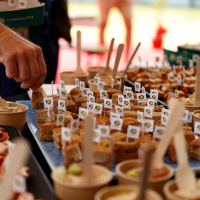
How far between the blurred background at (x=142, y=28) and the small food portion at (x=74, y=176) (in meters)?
5.45

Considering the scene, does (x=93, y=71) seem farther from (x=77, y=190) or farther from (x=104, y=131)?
(x=77, y=190)

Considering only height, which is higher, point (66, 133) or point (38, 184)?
point (66, 133)

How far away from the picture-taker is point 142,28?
14.9m

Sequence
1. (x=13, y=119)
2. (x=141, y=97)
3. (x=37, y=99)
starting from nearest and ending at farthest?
(x=13, y=119)
(x=141, y=97)
(x=37, y=99)

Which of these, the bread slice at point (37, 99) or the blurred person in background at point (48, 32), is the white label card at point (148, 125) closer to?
the bread slice at point (37, 99)

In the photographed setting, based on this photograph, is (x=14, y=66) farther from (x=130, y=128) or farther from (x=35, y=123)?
(x=130, y=128)

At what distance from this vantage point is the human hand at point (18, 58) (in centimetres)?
202

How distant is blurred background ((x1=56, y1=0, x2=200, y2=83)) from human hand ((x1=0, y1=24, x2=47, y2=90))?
15.4 feet

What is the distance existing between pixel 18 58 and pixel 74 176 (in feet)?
3.21

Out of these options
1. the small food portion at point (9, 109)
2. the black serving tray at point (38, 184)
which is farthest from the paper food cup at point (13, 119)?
the black serving tray at point (38, 184)

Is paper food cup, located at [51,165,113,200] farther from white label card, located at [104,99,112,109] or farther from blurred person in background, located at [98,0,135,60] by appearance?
blurred person in background, located at [98,0,135,60]

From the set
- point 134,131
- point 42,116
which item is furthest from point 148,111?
point 42,116

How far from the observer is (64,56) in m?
9.80

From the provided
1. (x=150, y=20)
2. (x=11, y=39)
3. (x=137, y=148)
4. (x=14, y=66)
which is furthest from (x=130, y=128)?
(x=150, y=20)
